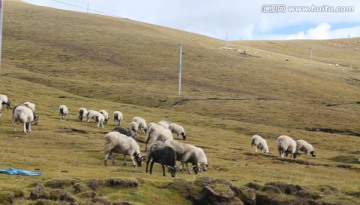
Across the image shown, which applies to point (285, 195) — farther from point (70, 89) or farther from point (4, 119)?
point (70, 89)

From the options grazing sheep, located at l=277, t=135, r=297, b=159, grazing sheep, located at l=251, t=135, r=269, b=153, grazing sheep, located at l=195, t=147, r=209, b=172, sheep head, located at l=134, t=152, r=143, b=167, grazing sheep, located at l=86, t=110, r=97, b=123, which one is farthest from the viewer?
grazing sheep, located at l=86, t=110, r=97, b=123

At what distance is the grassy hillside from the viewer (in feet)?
95.7

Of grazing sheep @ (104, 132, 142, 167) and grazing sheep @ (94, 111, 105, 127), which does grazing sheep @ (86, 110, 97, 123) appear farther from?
grazing sheep @ (104, 132, 142, 167)

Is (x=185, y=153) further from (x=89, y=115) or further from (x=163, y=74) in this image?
(x=163, y=74)

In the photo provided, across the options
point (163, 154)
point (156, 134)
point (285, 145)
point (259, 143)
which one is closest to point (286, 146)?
point (285, 145)

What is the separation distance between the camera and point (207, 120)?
77.7 m

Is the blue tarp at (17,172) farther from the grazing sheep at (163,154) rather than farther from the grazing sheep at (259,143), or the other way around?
the grazing sheep at (259,143)

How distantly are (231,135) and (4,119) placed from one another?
2808 centimetres

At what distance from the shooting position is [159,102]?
9425 cm

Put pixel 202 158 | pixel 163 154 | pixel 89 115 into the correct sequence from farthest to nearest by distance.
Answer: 1. pixel 89 115
2. pixel 202 158
3. pixel 163 154

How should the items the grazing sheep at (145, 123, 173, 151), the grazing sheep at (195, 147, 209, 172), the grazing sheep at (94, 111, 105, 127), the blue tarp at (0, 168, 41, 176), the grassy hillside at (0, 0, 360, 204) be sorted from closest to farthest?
the blue tarp at (0, 168, 41, 176) → the grassy hillside at (0, 0, 360, 204) → the grazing sheep at (195, 147, 209, 172) → the grazing sheep at (145, 123, 173, 151) → the grazing sheep at (94, 111, 105, 127)

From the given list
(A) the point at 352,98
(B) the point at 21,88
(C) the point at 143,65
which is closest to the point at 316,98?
(A) the point at 352,98

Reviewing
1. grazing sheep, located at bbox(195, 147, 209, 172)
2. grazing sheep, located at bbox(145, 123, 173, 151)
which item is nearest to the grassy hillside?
grazing sheep, located at bbox(195, 147, 209, 172)

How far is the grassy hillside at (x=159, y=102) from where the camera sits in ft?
95.7
